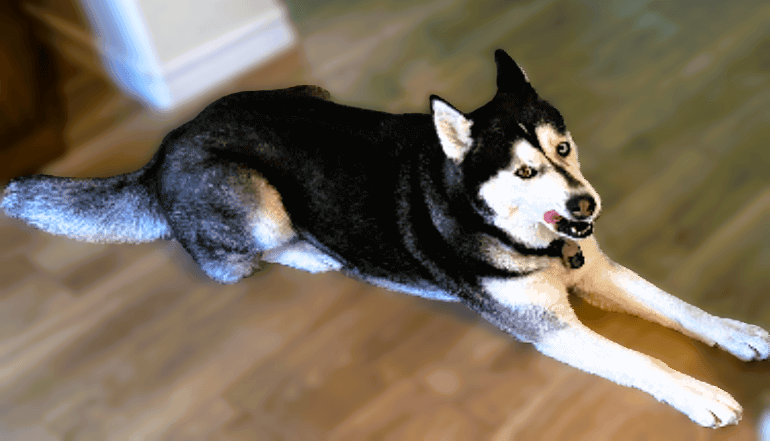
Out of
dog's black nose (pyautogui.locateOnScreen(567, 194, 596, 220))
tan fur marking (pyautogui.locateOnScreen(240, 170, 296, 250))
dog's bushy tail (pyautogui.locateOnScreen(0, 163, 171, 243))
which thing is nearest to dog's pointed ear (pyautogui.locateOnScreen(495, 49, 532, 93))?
dog's black nose (pyautogui.locateOnScreen(567, 194, 596, 220))

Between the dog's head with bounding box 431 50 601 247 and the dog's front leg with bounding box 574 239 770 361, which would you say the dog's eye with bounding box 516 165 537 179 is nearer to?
the dog's head with bounding box 431 50 601 247

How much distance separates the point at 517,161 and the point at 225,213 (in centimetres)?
99

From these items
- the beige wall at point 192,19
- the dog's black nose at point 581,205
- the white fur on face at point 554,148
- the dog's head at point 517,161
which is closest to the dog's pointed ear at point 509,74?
the dog's head at point 517,161

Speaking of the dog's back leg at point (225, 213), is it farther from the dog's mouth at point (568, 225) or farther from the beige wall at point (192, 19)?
the beige wall at point (192, 19)

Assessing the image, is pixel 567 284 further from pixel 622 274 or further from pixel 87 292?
pixel 87 292

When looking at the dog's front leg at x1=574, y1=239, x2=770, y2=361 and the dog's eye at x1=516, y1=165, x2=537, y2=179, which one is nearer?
the dog's eye at x1=516, y1=165, x2=537, y2=179

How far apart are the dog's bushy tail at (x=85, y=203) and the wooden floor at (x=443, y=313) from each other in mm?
277

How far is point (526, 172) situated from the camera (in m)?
1.49

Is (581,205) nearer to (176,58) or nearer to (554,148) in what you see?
(554,148)

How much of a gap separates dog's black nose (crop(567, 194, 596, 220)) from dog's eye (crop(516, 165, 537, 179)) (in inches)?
4.5

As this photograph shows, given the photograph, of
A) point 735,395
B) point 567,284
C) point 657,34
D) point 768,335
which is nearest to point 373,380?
point 567,284

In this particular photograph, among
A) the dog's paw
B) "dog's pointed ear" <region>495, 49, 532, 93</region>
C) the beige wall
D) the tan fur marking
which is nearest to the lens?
"dog's pointed ear" <region>495, 49, 532, 93</region>

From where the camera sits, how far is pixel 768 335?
1778mm

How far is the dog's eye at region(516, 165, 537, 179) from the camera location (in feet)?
4.89
